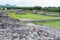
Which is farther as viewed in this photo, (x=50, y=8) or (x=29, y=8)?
(x=29, y=8)

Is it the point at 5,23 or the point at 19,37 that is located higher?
the point at 19,37

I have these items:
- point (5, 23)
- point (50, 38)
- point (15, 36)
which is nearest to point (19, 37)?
point (15, 36)

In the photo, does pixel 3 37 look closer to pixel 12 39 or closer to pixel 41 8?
pixel 12 39

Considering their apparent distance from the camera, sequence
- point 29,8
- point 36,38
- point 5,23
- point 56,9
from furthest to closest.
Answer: point 29,8 → point 56,9 → point 5,23 → point 36,38

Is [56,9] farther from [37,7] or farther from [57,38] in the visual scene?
[57,38]

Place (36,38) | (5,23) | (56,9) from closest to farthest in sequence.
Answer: (36,38) → (5,23) → (56,9)

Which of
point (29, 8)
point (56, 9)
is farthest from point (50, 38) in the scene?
point (29, 8)

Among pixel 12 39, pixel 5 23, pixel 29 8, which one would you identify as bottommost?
pixel 29 8

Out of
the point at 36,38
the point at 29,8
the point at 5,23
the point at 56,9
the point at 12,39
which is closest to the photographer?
the point at 12,39

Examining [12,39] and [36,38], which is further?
[36,38]
